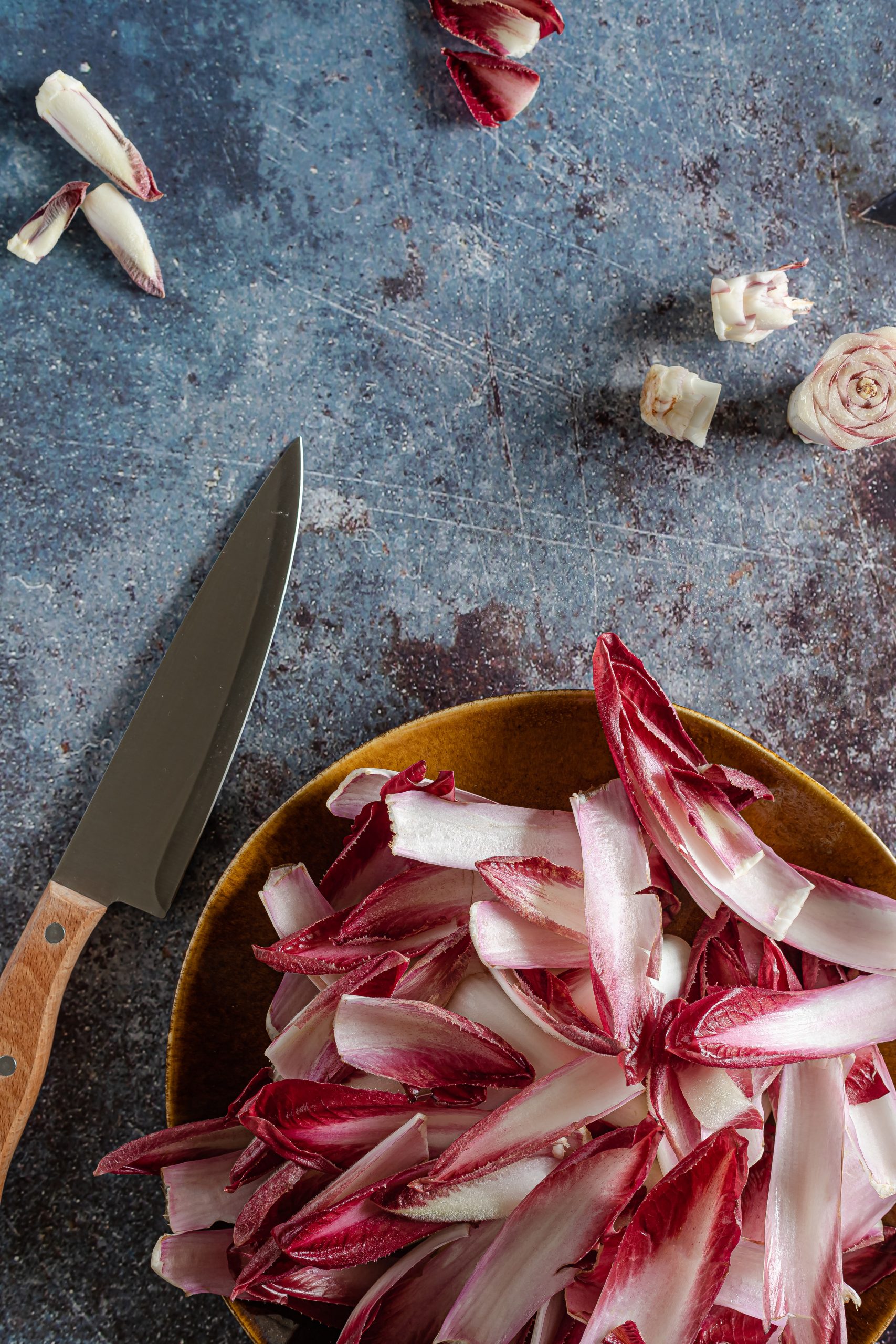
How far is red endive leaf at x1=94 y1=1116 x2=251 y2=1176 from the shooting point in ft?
2.44

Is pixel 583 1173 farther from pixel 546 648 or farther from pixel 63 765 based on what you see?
pixel 63 765

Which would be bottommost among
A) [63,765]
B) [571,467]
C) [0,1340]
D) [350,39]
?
[0,1340]

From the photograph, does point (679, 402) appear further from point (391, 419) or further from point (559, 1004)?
point (559, 1004)

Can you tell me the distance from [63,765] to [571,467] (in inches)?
22.2

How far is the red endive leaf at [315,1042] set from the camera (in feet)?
2.34

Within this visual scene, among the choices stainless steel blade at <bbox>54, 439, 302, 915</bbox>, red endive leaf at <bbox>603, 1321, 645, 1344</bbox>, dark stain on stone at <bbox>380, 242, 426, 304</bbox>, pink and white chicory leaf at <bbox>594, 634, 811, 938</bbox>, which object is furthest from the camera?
dark stain on stone at <bbox>380, 242, 426, 304</bbox>

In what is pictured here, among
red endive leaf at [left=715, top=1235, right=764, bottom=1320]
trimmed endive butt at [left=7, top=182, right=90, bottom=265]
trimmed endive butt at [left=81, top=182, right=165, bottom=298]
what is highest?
trimmed endive butt at [left=7, top=182, right=90, bottom=265]

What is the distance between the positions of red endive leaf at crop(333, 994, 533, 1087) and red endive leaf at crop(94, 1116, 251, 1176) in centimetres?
15

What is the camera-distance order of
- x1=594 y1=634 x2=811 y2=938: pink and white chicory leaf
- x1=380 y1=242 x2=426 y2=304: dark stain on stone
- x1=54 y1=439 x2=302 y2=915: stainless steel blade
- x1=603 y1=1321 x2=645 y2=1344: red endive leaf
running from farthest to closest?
x1=380 y1=242 x2=426 y2=304: dark stain on stone → x1=54 y1=439 x2=302 y2=915: stainless steel blade → x1=594 y1=634 x2=811 y2=938: pink and white chicory leaf → x1=603 y1=1321 x2=645 y2=1344: red endive leaf

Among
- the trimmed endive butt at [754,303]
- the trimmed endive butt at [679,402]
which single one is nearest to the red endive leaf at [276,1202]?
the trimmed endive butt at [679,402]

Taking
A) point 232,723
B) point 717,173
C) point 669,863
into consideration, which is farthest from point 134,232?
point 669,863

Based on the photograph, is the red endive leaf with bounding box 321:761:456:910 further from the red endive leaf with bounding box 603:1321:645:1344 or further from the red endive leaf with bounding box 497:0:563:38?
the red endive leaf with bounding box 497:0:563:38

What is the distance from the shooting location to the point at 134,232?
35.1 inches

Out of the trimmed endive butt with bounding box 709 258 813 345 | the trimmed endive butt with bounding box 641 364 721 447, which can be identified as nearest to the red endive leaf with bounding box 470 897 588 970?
the trimmed endive butt with bounding box 641 364 721 447
